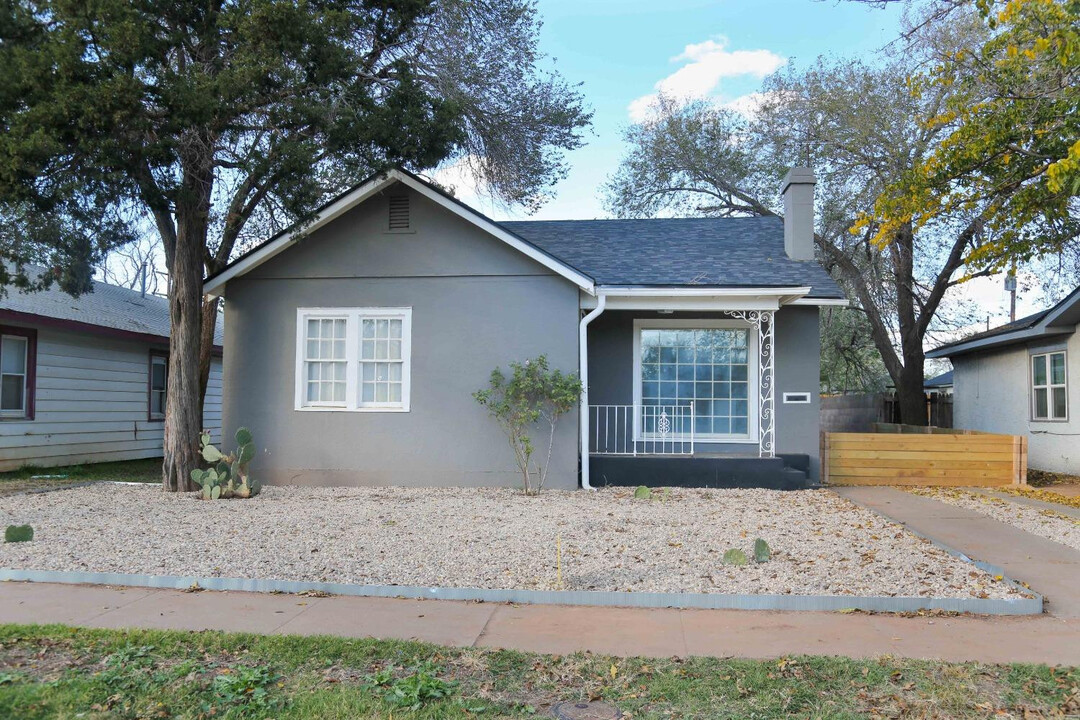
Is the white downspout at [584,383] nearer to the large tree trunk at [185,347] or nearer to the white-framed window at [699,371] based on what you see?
the white-framed window at [699,371]

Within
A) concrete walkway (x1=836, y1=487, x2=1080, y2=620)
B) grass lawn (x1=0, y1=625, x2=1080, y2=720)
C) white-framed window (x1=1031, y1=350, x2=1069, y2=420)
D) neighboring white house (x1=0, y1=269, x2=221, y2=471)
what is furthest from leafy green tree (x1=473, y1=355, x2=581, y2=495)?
white-framed window (x1=1031, y1=350, x2=1069, y2=420)

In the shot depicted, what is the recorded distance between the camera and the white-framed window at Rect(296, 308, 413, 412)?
12.0 meters

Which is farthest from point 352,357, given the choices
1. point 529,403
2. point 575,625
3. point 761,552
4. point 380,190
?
point 575,625

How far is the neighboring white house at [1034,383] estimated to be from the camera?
47.6 feet

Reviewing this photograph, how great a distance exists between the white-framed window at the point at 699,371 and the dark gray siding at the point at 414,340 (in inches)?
75.7

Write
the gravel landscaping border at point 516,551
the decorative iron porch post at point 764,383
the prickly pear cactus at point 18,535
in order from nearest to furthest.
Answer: the gravel landscaping border at point 516,551 < the prickly pear cactus at point 18,535 < the decorative iron porch post at point 764,383

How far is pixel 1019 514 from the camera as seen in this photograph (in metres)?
9.98

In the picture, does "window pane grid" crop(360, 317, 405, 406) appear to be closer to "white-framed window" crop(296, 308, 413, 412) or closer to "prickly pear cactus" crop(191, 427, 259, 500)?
"white-framed window" crop(296, 308, 413, 412)

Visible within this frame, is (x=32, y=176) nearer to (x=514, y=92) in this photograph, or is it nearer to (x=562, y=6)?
(x=514, y=92)

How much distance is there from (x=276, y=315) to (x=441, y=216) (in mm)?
2925

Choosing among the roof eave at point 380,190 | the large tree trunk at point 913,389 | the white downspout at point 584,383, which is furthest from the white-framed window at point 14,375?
the large tree trunk at point 913,389

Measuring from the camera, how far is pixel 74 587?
6316mm

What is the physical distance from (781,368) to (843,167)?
9410 millimetres

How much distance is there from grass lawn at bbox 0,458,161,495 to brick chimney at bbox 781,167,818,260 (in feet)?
37.3
